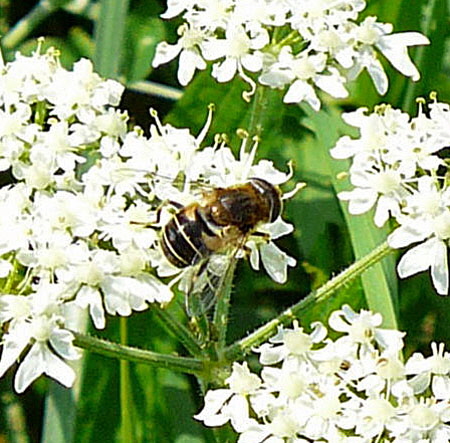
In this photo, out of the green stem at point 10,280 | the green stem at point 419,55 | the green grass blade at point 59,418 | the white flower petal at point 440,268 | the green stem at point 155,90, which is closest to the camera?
the green stem at point 10,280

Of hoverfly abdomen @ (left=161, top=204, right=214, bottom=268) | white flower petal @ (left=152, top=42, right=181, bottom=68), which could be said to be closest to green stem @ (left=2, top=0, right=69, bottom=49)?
white flower petal @ (left=152, top=42, right=181, bottom=68)

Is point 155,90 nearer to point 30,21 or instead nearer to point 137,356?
point 30,21

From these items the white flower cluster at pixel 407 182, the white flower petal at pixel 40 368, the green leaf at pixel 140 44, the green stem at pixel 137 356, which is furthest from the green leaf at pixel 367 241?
the white flower petal at pixel 40 368

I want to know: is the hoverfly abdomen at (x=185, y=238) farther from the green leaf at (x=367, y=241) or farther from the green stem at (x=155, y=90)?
the green stem at (x=155, y=90)

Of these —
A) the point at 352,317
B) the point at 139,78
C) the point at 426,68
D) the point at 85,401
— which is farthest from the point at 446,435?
the point at 139,78

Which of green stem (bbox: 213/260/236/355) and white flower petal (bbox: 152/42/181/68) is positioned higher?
white flower petal (bbox: 152/42/181/68)

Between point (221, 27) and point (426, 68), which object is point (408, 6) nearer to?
point (426, 68)

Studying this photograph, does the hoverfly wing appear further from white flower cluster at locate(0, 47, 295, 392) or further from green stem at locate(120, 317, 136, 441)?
green stem at locate(120, 317, 136, 441)
